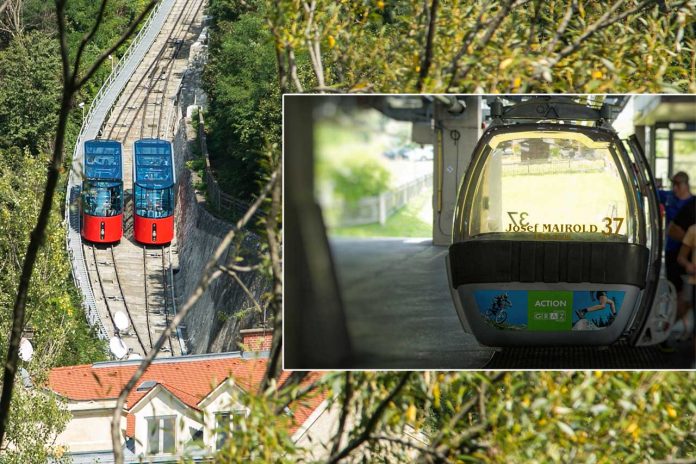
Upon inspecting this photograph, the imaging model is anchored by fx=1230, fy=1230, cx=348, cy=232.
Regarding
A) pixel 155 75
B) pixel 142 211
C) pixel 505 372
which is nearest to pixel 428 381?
pixel 505 372

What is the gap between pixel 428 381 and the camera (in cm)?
700

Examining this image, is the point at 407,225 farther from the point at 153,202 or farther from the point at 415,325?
the point at 153,202

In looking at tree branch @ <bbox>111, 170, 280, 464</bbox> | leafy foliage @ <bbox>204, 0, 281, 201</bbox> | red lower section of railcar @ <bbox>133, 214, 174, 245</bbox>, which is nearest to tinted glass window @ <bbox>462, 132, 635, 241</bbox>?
tree branch @ <bbox>111, 170, 280, 464</bbox>

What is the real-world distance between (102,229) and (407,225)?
1779 inches

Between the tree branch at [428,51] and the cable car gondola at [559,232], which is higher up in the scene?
the tree branch at [428,51]

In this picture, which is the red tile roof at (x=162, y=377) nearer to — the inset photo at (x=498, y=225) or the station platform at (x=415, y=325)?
the station platform at (x=415, y=325)

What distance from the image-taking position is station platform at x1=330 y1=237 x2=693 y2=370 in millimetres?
6891

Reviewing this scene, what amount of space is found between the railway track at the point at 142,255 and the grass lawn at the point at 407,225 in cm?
3224

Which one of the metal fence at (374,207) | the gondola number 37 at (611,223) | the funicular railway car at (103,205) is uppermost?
the metal fence at (374,207)

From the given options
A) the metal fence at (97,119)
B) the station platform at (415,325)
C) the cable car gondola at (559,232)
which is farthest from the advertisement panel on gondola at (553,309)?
the metal fence at (97,119)

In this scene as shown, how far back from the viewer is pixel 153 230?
167ft

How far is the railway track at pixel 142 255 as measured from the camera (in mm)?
44359

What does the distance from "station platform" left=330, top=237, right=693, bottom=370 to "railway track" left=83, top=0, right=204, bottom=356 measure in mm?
31890

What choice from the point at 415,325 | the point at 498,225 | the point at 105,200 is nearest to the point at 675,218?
the point at 498,225
